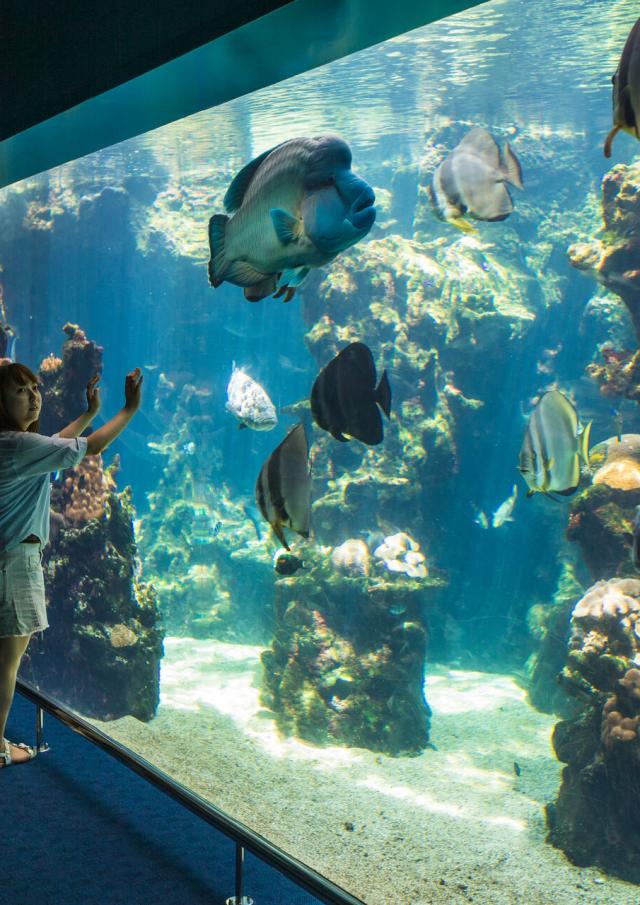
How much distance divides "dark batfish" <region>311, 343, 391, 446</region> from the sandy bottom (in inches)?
75.6

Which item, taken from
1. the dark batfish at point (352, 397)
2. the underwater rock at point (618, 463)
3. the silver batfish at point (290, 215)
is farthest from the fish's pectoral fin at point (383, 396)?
the underwater rock at point (618, 463)

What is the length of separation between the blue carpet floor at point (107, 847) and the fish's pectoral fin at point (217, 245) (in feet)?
7.70

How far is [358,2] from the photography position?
8.40 ft

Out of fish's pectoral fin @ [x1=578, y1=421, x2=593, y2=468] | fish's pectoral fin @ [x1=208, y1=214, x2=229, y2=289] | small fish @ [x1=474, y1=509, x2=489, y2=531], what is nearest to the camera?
fish's pectoral fin @ [x1=208, y1=214, x2=229, y2=289]

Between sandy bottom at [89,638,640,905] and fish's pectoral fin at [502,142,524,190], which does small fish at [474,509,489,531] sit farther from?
fish's pectoral fin at [502,142,524,190]

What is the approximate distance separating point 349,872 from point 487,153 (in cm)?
382

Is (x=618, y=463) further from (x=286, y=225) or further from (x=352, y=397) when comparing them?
(x=286, y=225)

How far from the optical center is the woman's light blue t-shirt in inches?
103

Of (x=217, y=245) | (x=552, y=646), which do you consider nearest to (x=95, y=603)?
(x=217, y=245)

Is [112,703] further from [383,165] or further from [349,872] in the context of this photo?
[383,165]

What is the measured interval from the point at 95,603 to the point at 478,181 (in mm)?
5484

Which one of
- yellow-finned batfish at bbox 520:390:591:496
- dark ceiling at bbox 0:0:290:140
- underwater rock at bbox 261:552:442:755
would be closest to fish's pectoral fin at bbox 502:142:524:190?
yellow-finned batfish at bbox 520:390:591:496

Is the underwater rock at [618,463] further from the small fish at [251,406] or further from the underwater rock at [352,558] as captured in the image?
the small fish at [251,406]

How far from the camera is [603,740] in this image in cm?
467
